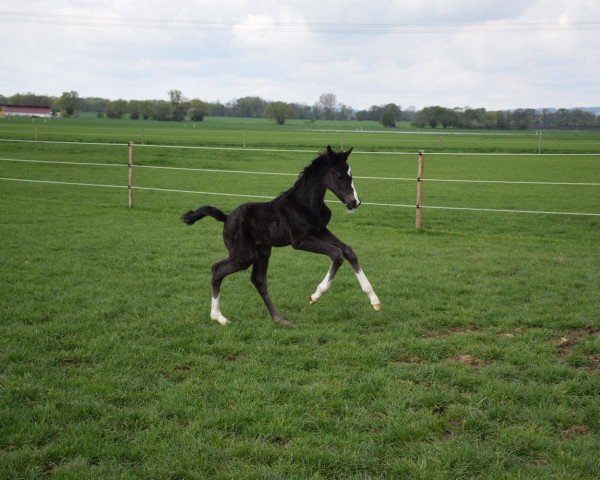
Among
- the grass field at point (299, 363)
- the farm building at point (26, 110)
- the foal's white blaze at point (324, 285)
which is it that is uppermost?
the farm building at point (26, 110)

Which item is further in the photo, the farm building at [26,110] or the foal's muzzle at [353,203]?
the farm building at [26,110]

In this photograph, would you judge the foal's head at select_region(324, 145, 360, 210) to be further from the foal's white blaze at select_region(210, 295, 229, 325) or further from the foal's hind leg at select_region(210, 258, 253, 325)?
the foal's white blaze at select_region(210, 295, 229, 325)

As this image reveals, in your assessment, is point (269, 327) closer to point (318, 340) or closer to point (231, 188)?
point (318, 340)

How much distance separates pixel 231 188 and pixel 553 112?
81.0m

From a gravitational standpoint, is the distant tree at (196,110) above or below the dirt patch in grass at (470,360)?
above

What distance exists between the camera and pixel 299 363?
5.15m

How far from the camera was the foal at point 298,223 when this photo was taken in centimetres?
618

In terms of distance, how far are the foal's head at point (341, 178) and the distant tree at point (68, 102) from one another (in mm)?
111222

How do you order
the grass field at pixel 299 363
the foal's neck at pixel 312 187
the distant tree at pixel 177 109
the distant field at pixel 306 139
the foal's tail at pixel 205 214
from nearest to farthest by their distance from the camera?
the grass field at pixel 299 363 → the foal's neck at pixel 312 187 → the foal's tail at pixel 205 214 → the distant field at pixel 306 139 → the distant tree at pixel 177 109

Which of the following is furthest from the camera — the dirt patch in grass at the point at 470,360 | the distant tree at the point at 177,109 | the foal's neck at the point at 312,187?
the distant tree at the point at 177,109

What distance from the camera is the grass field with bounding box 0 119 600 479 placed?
3629 mm

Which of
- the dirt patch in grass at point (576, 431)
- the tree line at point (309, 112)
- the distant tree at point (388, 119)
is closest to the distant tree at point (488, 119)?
the tree line at point (309, 112)

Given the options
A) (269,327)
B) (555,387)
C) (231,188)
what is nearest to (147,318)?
(269,327)

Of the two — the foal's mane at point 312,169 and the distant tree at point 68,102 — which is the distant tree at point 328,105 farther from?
the foal's mane at point 312,169
